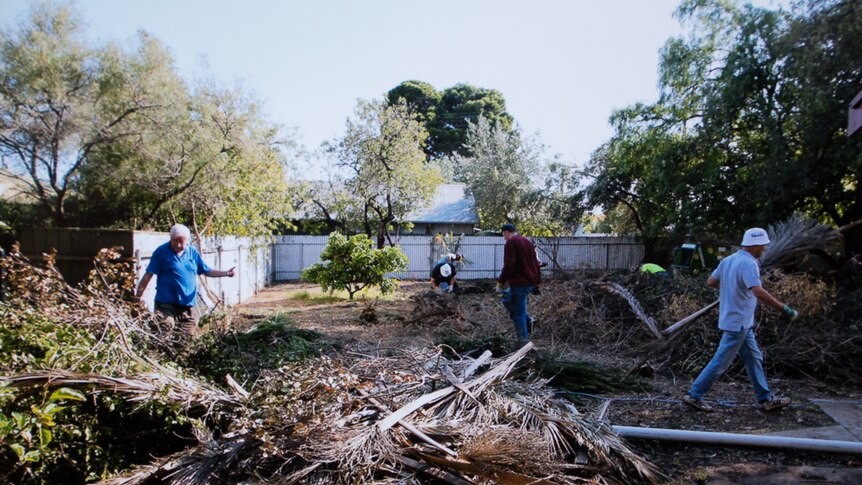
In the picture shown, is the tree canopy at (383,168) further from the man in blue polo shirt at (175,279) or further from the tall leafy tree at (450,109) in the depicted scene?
the tall leafy tree at (450,109)

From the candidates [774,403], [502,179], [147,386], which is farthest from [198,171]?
[502,179]

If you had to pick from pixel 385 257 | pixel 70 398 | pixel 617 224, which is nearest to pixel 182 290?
pixel 70 398

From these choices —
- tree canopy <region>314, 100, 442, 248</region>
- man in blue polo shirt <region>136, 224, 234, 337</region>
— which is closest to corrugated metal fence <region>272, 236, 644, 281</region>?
tree canopy <region>314, 100, 442, 248</region>

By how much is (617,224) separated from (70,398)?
2184 cm

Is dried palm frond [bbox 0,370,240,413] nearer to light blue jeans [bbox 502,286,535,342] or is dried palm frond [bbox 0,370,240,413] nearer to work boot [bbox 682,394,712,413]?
work boot [bbox 682,394,712,413]

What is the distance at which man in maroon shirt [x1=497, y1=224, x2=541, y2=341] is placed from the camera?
7277mm

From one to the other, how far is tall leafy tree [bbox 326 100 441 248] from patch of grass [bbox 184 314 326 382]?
45.5 ft

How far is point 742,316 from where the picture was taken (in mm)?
4680

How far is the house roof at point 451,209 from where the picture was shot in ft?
87.4

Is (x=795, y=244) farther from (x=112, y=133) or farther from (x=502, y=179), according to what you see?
(x=502, y=179)

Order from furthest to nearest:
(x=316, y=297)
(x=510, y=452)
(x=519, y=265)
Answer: (x=316, y=297), (x=519, y=265), (x=510, y=452)

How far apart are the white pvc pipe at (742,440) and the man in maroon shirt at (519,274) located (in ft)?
10.4

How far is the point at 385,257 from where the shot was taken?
13.0 meters

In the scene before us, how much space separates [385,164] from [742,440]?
1685cm
